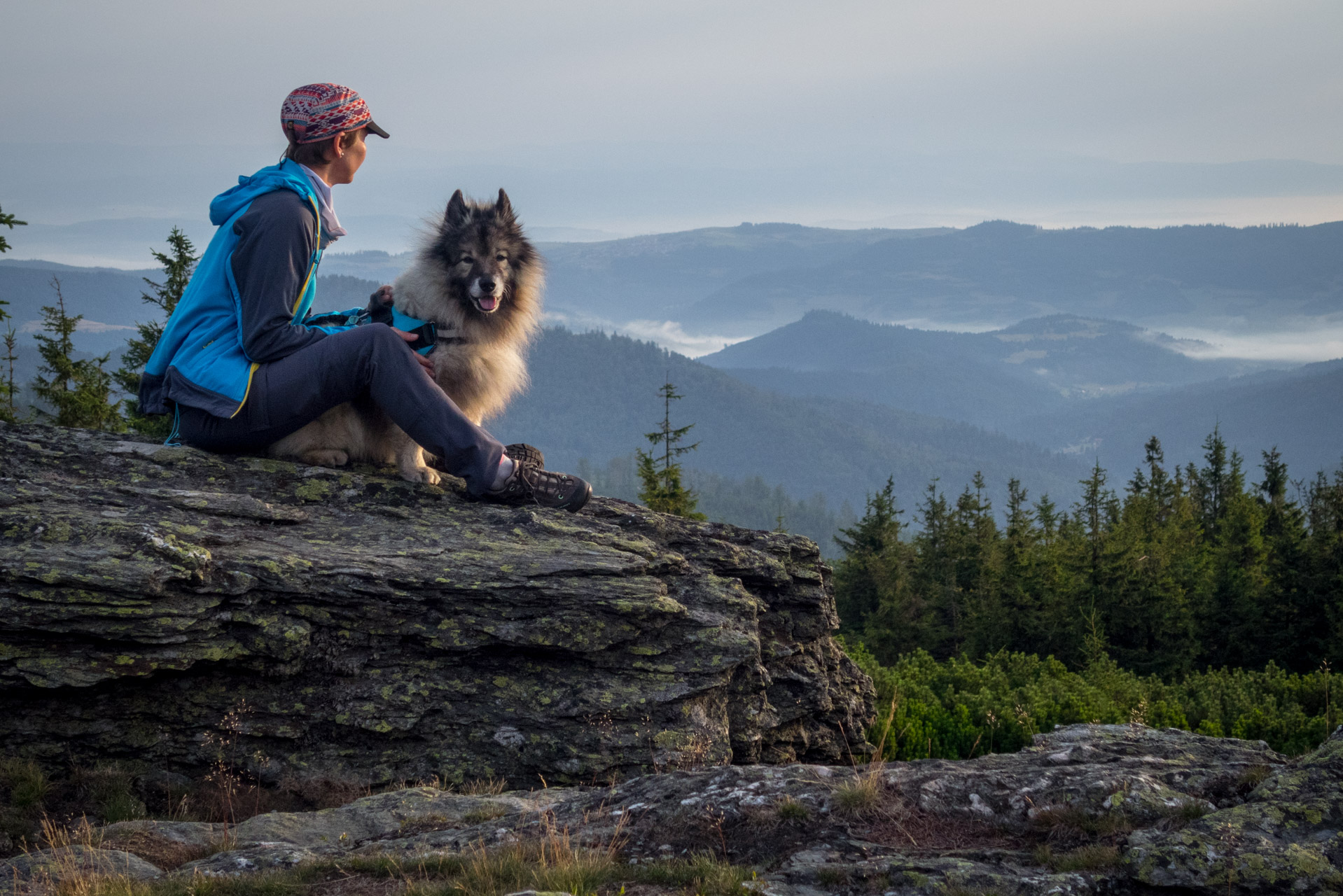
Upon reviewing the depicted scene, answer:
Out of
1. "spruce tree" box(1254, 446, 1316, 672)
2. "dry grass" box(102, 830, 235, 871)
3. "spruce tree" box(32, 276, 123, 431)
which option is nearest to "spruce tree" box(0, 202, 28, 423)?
"spruce tree" box(32, 276, 123, 431)

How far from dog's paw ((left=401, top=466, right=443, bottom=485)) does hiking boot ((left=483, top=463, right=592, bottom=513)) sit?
1.88ft

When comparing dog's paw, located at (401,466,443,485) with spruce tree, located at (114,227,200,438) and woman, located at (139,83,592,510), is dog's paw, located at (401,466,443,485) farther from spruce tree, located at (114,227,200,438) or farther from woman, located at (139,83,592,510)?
spruce tree, located at (114,227,200,438)

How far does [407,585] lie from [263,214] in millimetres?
3049

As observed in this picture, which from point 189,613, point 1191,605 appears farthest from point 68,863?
point 1191,605

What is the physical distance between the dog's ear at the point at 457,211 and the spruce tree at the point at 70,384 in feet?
74.3

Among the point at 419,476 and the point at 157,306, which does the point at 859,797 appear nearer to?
the point at 419,476

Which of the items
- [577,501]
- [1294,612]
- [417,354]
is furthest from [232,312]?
[1294,612]

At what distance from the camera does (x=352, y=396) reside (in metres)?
7.48

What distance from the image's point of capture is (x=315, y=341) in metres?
7.22

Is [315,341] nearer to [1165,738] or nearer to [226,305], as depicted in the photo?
[226,305]

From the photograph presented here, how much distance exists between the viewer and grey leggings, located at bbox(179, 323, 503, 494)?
23.5 ft

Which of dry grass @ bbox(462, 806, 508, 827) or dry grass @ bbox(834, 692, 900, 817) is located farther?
dry grass @ bbox(462, 806, 508, 827)

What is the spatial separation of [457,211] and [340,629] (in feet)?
13.4

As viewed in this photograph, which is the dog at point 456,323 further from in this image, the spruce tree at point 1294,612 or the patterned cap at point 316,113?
the spruce tree at point 1294,612
